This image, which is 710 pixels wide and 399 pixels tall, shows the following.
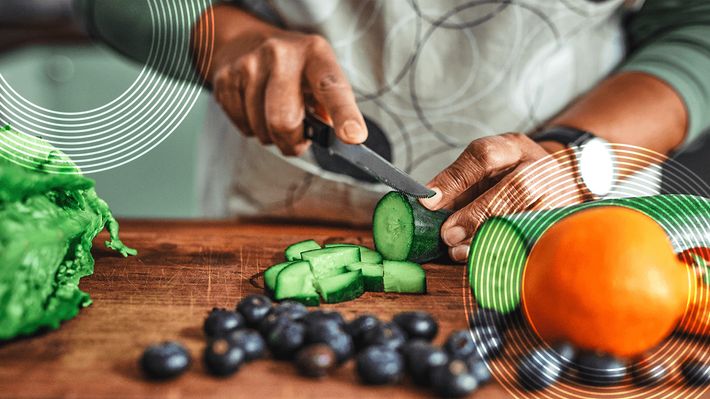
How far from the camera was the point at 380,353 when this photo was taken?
2.88ft

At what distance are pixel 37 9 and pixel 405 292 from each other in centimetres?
302

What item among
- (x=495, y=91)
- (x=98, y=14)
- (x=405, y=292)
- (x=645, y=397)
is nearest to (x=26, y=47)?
(x=98, y=14)

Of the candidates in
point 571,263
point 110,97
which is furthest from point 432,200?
point 110,97

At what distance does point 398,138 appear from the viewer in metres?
1.77

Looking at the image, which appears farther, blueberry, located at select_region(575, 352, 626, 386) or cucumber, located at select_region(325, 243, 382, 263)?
cucumber, located at select_region(325, 243, 382, 263)

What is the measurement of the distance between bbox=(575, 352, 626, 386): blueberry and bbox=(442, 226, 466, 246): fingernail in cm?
44

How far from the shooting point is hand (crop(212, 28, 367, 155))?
1.45 meters

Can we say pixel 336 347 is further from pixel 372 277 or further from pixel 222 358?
pixel 372 277

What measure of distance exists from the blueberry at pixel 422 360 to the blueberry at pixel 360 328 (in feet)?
0.26

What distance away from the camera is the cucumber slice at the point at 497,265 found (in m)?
1.10

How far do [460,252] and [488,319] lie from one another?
269mm

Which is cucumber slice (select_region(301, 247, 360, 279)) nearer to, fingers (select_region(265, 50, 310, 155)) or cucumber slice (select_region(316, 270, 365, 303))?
cucumber slice (select_region(316, 270, 365, 303))

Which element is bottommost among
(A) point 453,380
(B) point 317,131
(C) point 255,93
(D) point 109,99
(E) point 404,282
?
(A) point 453,380

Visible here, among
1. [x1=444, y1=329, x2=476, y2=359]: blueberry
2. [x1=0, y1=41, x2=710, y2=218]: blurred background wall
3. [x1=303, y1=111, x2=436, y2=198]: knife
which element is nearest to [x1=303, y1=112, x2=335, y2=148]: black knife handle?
[x1=303, y1=111, x2=436, y2=198]: knife
